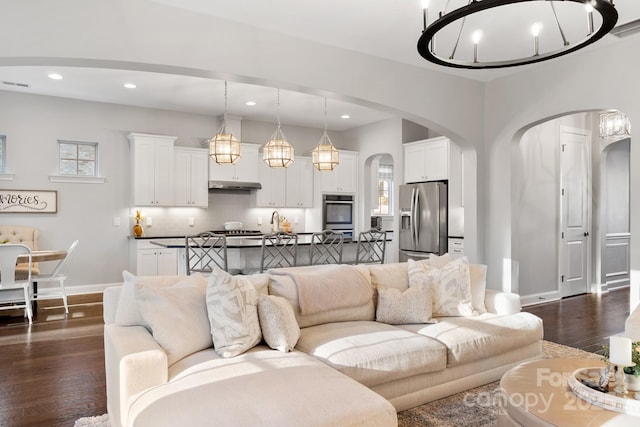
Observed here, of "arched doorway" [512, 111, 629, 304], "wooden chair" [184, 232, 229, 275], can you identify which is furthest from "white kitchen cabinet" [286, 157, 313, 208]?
"arched doorway" [512, 111, 629, 304]

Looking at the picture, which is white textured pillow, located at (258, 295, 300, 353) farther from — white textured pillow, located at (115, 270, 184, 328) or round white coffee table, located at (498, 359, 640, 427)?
round white coffee table, located at (498, 359, 640, 427)

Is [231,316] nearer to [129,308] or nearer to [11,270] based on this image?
[129,308]

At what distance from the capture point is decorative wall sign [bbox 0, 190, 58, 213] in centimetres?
602

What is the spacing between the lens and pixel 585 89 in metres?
4.43

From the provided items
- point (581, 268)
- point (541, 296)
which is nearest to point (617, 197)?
point (581, 268)

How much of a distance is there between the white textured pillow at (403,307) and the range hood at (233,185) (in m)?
4.68

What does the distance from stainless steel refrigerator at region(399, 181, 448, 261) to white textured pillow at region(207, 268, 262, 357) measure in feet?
14.0

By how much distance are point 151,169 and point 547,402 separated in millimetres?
6233

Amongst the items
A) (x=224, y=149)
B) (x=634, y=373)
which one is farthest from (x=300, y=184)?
(x=634, y=373)

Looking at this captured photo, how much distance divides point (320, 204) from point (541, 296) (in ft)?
13.3

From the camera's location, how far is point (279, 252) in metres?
4.67

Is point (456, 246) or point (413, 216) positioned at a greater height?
point (413, 216)

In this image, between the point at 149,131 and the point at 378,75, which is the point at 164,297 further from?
the point at 149,131

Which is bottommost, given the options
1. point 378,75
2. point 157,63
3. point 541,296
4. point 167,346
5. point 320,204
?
point 541,296
